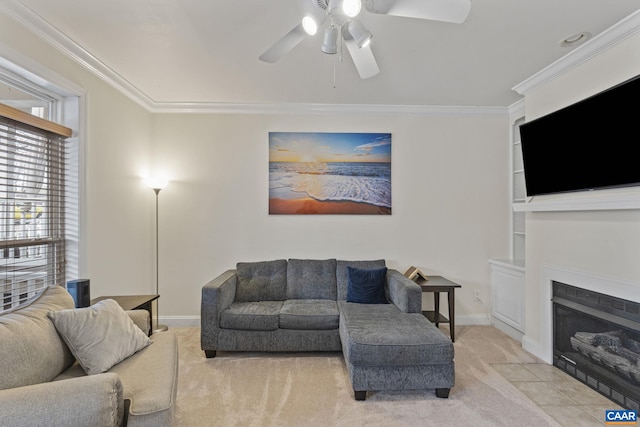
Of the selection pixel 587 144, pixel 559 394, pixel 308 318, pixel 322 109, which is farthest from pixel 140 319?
pixel 587 144

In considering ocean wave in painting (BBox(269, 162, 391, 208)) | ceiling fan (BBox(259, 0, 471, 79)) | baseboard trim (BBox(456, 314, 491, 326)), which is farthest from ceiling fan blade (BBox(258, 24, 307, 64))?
baseboard trim (BBox(456, 314, 491, 326))

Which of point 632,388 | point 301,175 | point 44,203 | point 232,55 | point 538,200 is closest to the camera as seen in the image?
point 632,388

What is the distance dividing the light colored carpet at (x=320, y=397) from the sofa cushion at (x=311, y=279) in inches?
25.4

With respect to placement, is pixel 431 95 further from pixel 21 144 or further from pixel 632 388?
pixel 21 144

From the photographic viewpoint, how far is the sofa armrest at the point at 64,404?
1214 mm

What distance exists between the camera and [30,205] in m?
2.39

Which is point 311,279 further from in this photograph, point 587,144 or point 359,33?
point 587,144

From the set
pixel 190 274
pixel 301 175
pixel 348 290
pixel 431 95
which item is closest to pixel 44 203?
pixel 190 274

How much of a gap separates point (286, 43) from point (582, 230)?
2628 mm

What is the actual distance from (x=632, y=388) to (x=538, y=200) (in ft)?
5.11

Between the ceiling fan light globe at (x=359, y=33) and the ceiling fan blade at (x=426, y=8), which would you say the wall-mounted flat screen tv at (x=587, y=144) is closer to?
the ceiling fan blade at (x=426, y=8)

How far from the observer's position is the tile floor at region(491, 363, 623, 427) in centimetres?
214

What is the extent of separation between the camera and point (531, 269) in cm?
316

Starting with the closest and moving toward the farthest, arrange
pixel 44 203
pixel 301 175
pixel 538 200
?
pixel 44 203 < pixel 538 200 < pixel 301 175
